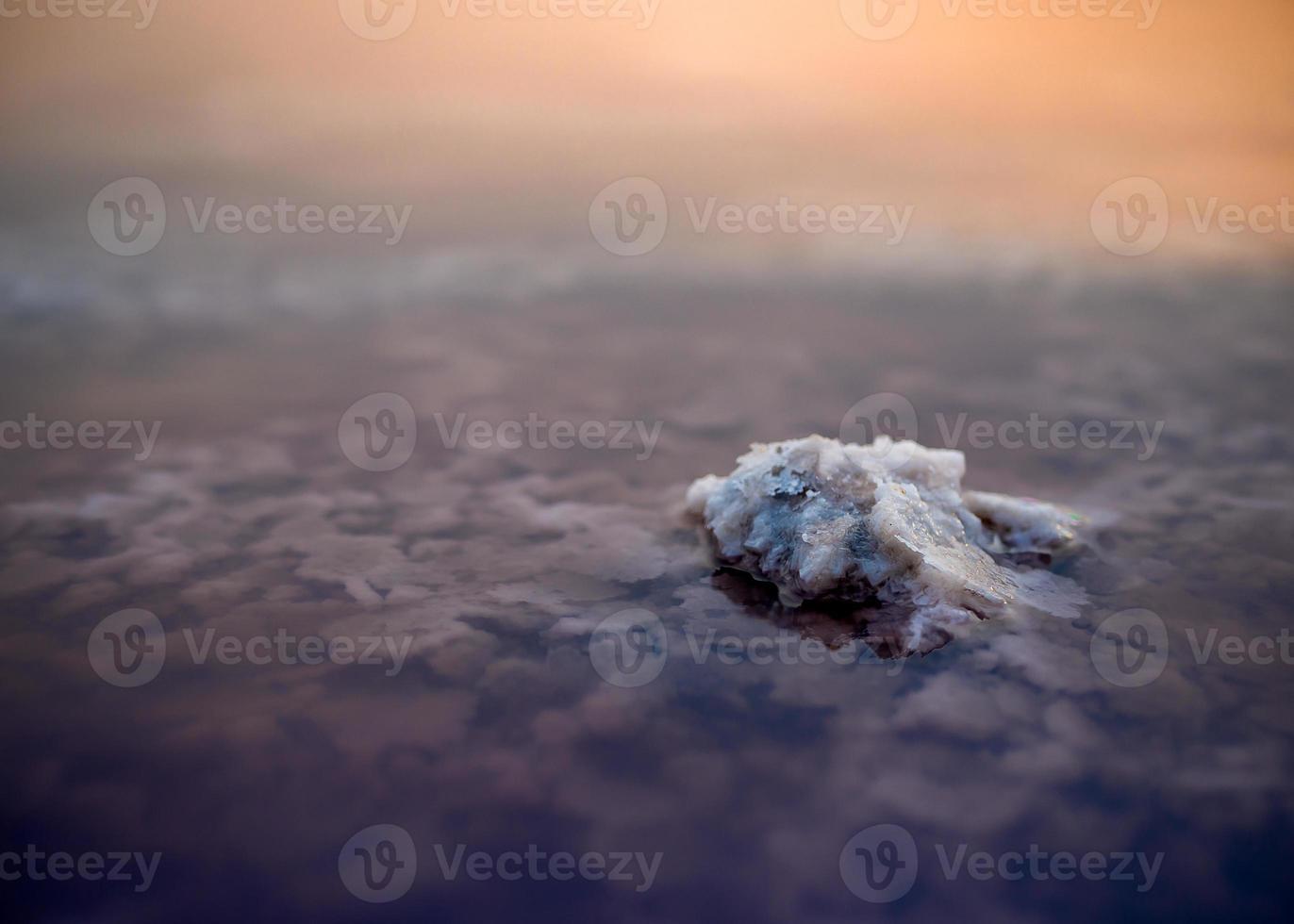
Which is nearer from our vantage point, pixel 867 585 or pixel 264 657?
pixel 264 657

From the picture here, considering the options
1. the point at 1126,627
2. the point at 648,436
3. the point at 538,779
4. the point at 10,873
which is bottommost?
the point at 10,873

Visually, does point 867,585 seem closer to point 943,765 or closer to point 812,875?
point 943,765

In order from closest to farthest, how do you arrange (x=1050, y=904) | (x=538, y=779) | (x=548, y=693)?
(x=1050, y=904)
(x=538, y=779)
(x=548, y=693)

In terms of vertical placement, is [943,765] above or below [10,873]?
above

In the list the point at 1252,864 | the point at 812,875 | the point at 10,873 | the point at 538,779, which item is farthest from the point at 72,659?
the point at 1252,864

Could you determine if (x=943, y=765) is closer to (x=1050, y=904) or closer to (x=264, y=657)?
(x=1050, y=904)

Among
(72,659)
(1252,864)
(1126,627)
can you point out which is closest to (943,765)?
(1252,864)

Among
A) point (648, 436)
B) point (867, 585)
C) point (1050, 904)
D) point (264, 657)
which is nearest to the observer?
point (1050, 904)
